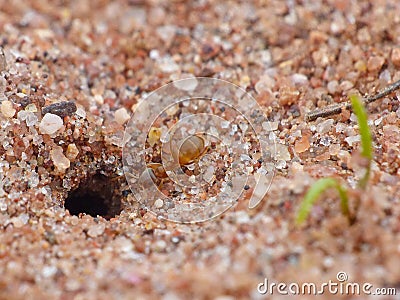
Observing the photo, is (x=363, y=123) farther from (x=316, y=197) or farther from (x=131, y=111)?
(x=131, y=111)

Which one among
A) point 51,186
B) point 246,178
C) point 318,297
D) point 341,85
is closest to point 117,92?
point 51,186

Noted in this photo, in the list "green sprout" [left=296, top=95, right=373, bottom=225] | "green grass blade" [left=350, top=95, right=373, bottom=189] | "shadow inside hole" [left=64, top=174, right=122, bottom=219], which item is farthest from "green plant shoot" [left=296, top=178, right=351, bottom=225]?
"shadow inside hole" [left=64, top=174, right=122, bottom=219]
